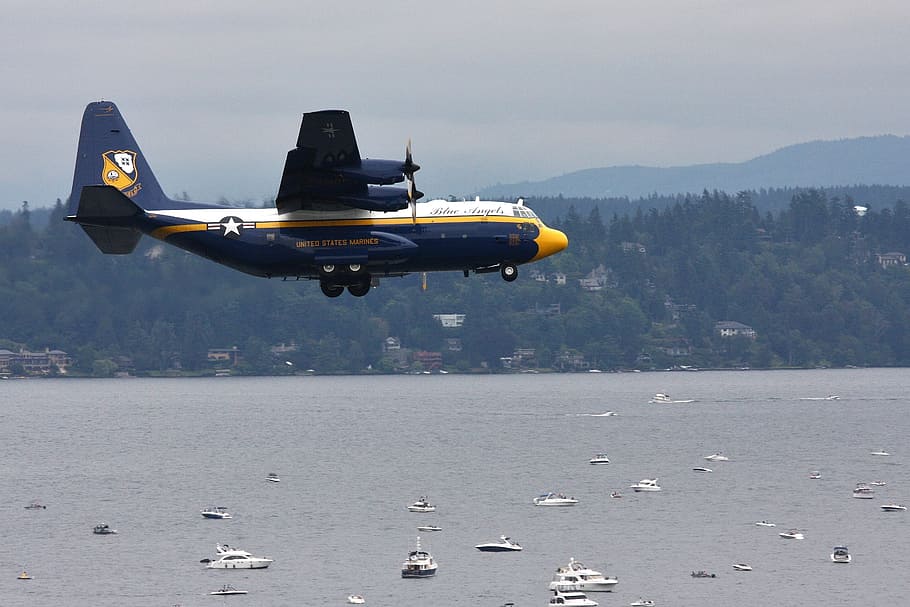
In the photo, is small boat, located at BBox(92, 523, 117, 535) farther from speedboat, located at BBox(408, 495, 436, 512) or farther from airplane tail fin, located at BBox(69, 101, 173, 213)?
airplane tail fin, located at BBox(69, 101, 173, 213)

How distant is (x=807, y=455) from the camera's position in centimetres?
18488

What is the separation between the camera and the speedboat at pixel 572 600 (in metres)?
97.1

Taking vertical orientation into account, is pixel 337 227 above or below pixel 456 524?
above

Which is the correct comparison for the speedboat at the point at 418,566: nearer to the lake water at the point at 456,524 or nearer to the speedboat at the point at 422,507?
the lake water at the point at 456,524

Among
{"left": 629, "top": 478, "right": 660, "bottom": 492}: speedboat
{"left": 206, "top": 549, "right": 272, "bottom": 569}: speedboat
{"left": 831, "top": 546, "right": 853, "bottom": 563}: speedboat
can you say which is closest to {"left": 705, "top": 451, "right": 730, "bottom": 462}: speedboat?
{"left": 629, "top": 478, "right": 660, "bottom": 492}: speedboat

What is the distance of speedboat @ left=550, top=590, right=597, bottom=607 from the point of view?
97125mm

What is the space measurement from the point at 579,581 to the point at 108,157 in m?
53.8

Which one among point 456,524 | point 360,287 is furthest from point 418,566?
point 360,287

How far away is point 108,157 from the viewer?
200 ft

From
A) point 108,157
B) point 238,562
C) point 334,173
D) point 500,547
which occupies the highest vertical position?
point 108,157

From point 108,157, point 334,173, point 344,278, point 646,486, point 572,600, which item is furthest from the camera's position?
point 646,486

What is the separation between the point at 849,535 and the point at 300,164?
85.9 metres

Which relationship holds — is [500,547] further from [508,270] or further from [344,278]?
[344,278]

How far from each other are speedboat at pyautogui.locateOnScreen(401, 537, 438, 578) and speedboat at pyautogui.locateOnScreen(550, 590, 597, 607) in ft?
41.9
